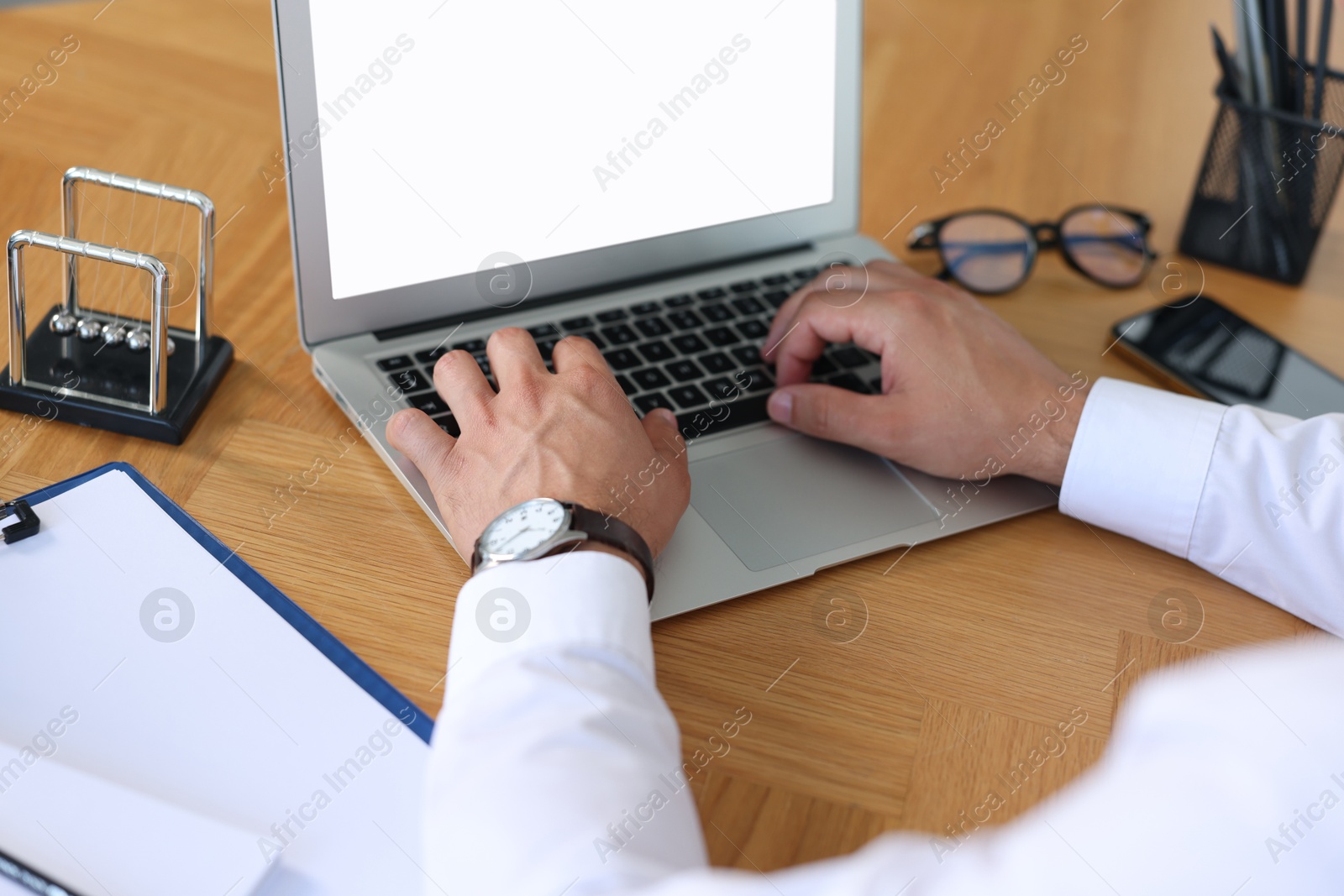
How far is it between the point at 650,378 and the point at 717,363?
6 centimetres

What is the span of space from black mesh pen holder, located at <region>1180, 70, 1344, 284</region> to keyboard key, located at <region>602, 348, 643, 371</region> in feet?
2.15

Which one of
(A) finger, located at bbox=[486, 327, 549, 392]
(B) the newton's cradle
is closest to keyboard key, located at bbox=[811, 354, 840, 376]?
(A) finger, located at bbox=[486, 327, 549, 392]

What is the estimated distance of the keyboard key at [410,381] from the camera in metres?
0.84

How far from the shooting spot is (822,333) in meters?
0.90

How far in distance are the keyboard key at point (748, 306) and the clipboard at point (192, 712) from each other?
0.45m

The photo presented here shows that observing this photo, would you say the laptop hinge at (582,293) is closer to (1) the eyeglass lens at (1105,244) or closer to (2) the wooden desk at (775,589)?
(2) the wooden desk at (775,589)

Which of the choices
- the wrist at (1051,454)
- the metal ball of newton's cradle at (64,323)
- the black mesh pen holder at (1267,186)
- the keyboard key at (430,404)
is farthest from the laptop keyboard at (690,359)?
the black mesh pen holder at (1267,186)

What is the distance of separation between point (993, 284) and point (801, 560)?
0.48 m

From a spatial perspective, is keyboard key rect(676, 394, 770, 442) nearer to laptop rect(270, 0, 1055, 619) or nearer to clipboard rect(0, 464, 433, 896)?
laptop rect(270, 0, 1055, 619)

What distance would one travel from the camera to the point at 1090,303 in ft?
3.67

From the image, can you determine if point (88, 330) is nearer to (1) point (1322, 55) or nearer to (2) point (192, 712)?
(2) point (192, 712)

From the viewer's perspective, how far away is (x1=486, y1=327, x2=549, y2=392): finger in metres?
0.80

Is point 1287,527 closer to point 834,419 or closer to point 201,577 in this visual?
point 834,419

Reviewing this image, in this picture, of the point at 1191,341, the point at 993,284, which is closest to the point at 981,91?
the point at 993,284
